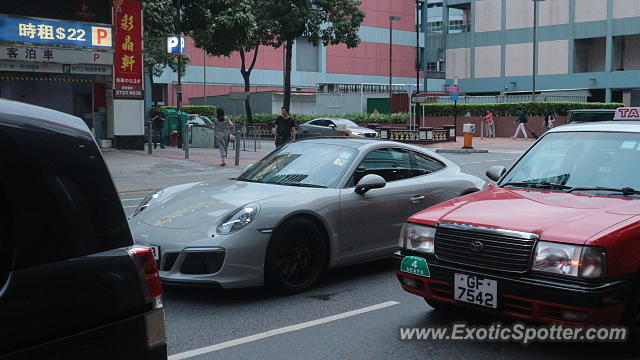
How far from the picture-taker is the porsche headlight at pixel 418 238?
4.82 metres

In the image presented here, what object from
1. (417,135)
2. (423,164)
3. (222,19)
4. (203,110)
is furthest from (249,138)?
(423,164)

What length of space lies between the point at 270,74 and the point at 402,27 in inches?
691

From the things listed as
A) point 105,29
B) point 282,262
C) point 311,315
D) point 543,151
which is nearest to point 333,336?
point 311,315

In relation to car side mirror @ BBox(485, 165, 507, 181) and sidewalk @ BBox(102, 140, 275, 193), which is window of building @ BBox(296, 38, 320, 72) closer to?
sidewalk @ BBox(102, 140, 275, 193)

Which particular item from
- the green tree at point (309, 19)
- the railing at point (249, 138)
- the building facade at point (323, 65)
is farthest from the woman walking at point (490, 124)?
the building facade at point (323, 65)

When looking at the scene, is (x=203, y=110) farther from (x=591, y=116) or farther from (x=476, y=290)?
(x=476, y=290)

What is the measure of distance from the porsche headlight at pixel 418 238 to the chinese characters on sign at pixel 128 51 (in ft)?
70.6

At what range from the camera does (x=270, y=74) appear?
71.2 meters

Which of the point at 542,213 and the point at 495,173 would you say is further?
the point at 495,173

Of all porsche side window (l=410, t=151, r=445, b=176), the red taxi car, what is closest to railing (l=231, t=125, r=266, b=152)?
porsche side window (l=410, t=151, r=445, b=176)

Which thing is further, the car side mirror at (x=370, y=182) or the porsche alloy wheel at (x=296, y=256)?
the car side mirror at (x=370, y=182)

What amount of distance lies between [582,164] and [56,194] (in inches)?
167

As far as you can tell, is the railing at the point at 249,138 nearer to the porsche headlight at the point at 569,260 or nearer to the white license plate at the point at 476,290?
the white license plate at the point at 476,290

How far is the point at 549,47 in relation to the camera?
62.4 meters
